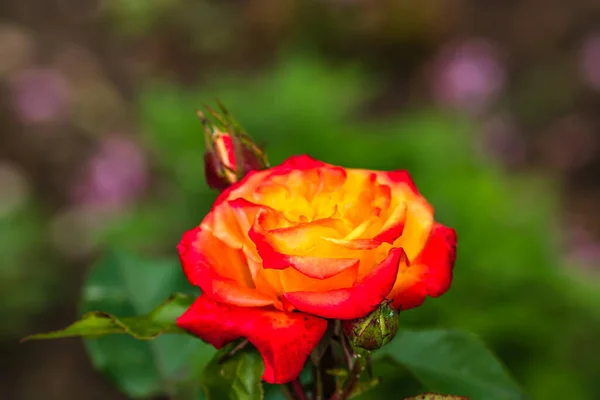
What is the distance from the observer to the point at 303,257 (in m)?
0.39

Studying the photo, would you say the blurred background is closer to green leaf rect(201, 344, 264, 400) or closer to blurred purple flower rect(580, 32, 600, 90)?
blurred purple flower rect(580, 32, 600, 90)

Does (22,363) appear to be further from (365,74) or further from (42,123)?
(365,74)

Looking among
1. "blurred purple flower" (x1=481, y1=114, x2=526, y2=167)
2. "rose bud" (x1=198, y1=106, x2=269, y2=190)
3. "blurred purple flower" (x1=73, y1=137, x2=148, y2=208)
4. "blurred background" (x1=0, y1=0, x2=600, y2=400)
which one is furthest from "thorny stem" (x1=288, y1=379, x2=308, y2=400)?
"blurred purple flower" (x1=481, y1=114, x2=526, y2=167)

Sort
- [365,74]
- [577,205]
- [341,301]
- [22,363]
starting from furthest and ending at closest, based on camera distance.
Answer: [365,74] → [577,205] → [22,363] → [341,301]

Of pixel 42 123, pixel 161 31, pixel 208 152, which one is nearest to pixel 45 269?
pixel 42 123

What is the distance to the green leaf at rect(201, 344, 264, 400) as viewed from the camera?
433 millimetres

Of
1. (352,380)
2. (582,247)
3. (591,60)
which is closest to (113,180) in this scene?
(582,247)

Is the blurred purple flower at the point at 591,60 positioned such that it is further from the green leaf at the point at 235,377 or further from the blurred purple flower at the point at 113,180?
the green leaf at the point at 235,377

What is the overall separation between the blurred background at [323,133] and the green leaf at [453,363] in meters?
0.47

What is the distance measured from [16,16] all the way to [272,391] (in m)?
2.87

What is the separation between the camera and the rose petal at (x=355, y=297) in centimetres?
38

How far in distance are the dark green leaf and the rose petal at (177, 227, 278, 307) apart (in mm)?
55

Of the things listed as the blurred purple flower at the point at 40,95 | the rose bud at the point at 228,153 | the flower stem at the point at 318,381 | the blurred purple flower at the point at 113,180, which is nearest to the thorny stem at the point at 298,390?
the flower stem at the point at 318,381

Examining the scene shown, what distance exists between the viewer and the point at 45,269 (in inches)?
85.7
